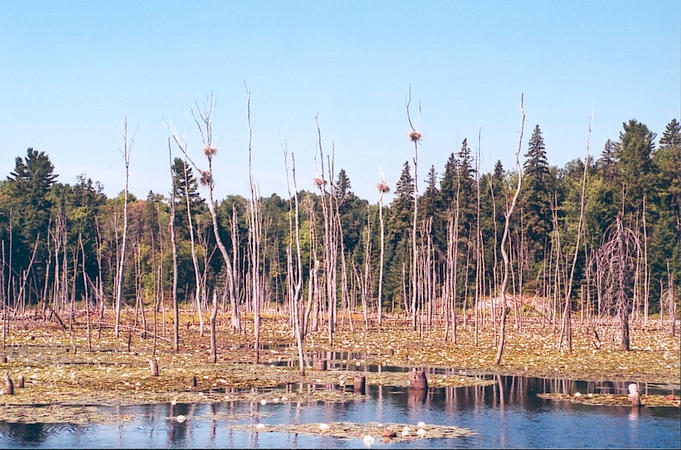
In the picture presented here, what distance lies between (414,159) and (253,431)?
39.9 m

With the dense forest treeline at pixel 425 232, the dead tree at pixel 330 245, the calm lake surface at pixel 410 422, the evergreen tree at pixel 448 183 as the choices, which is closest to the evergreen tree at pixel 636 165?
the dense forest treeline at pixel 425 232

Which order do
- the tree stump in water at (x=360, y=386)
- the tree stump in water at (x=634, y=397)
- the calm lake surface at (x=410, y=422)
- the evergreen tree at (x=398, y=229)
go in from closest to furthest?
the calm lake surface at (x=410, y=422), the tree stump in water at (x=634, y=397), the tree stump in water at (x=360, y=386), the evergreen tree at (x=398, y=229)

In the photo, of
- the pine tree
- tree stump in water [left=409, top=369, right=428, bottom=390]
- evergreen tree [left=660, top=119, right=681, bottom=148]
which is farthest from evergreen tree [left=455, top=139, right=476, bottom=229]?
tree stump in water [left=409, top=369, right=428, bottom=390]

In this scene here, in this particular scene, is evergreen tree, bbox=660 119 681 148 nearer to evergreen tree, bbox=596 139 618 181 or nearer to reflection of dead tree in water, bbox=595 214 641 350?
evergreen tree, bbox=596 139 618 181

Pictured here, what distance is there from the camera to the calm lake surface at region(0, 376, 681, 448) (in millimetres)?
22844

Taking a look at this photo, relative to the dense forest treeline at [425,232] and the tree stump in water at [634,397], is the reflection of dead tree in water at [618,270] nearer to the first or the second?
the tree stump in water at [634,397]

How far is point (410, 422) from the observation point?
1031 inches

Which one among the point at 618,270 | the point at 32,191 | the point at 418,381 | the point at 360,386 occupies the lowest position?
the point at 360,386

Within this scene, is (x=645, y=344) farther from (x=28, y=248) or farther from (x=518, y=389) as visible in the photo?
(x=28, y=248)

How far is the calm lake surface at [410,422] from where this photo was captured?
2284 cm

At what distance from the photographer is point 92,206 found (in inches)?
4747

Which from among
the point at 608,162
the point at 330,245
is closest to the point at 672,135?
the point at 608,162

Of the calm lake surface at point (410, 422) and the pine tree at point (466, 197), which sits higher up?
the pine tree at point (466, 197)

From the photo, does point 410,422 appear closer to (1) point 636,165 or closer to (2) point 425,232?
(2) point 425,232
